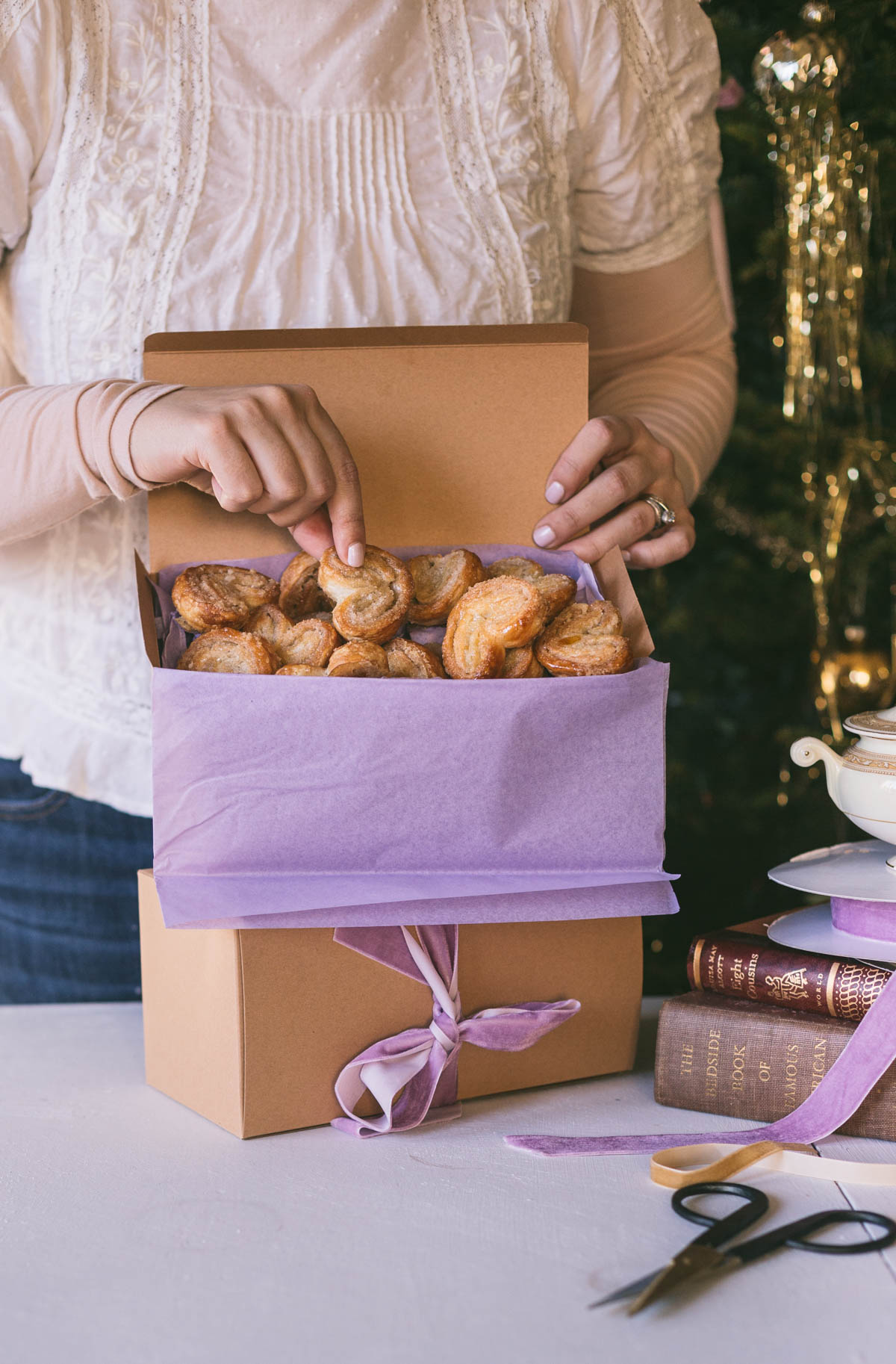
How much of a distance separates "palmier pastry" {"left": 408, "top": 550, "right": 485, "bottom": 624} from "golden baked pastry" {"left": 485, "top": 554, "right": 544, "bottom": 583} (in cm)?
1

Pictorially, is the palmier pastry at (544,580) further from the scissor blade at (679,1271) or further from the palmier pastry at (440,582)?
the scissor blade at (679,1271)

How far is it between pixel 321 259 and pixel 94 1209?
2.32 ft

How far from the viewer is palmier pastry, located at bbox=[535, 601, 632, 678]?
77cm

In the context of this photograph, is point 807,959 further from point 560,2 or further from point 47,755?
point 560,2

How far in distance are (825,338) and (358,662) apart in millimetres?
1381

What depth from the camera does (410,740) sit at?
71 centimetres

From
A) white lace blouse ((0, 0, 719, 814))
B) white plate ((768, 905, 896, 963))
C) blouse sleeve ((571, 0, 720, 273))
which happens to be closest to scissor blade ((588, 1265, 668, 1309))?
white plate ((768, 905, 896, 963))

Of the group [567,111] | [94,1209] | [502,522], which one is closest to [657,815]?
[502,522]

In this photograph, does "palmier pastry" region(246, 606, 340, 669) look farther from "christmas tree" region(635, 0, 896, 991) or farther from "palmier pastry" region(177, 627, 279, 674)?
"christmas tree" region(635, 0, 896, 991)

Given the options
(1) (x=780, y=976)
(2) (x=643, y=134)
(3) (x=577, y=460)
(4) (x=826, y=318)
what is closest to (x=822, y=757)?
(1) (x=780, y=976)

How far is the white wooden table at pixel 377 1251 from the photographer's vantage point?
566mm

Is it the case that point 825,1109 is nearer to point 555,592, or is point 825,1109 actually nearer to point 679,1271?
point 679,1271

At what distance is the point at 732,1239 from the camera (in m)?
0.65

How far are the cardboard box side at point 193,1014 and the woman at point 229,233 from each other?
0.21 meters
